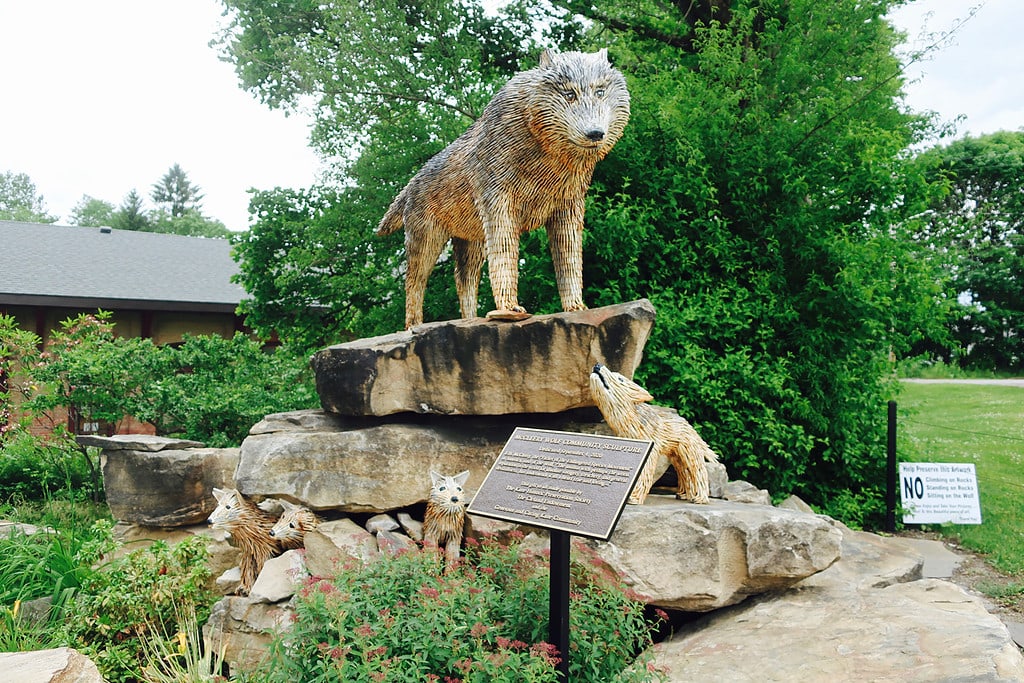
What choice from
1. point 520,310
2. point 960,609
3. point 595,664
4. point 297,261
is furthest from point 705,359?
point 297,261

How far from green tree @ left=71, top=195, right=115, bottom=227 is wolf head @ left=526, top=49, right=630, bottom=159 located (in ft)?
151

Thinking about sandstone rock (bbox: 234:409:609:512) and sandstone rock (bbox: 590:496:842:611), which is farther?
sandstone rock (bbox: 234:409:609:512)

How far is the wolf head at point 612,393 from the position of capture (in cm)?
472

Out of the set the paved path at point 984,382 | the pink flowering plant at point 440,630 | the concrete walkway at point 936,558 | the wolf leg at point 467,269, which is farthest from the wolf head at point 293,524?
the paved path at point 984,382

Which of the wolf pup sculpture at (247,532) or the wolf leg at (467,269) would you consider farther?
the wolf leg at (467,269)

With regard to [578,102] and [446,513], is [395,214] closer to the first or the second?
[578,102]

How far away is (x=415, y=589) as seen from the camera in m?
3.67

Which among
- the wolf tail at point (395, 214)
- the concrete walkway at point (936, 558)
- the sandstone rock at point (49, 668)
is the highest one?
the wolf tail at point (395, 214)

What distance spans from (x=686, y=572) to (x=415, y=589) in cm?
174

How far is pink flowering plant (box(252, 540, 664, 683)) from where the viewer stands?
3008mm

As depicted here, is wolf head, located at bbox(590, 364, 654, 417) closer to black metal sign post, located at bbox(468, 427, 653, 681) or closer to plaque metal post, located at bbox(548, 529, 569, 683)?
black metal sign post, located at bbox(468, 427, 653, 681)

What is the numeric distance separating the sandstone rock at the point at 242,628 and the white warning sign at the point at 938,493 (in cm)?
639

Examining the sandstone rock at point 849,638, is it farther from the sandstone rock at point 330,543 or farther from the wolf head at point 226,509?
the wolf head at point 226,509

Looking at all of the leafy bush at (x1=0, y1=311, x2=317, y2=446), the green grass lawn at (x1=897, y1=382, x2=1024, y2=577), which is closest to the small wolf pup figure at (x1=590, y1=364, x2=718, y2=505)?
the green grass lawn at (x1=897, y1=382, x2=1024, y2=577)
